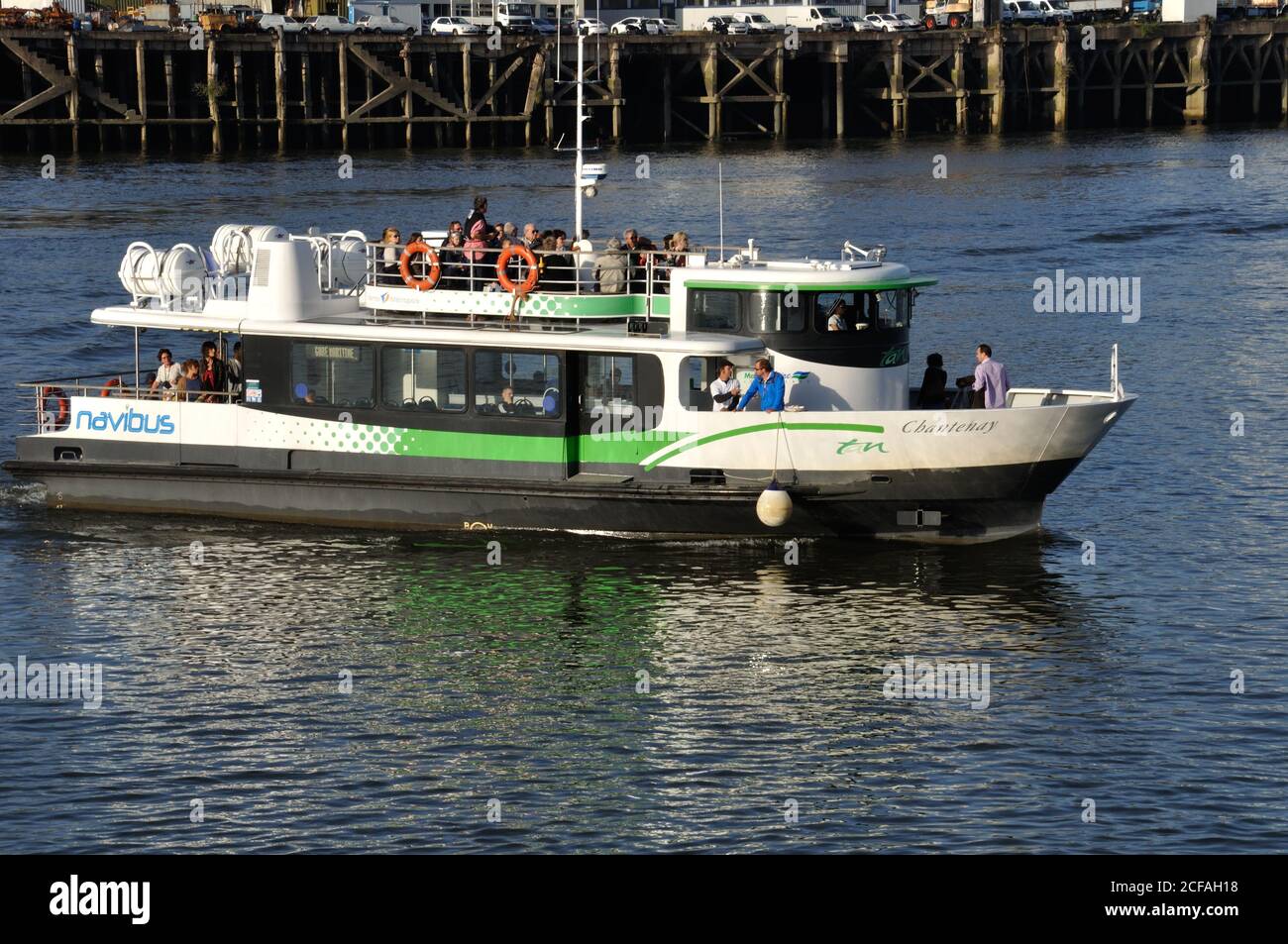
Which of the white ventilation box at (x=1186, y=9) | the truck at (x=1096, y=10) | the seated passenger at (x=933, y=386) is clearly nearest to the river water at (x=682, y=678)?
the seated passenger at (x=933, y=386)

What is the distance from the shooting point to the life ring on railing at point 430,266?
86.6 feet

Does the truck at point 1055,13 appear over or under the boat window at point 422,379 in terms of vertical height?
over

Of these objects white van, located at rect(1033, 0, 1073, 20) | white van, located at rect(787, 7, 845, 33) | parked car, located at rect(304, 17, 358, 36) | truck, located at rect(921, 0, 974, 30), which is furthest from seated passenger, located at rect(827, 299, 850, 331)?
white van, located at rect(787, 7, 845, 33)

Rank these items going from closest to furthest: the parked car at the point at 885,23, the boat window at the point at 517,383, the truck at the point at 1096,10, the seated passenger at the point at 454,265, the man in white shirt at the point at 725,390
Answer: the man in white shirt at the point at 725,390 → the boat window at the point at 517,383 → the seated passenger at the point at 454,265 → the parked car at the point at 885,23 → the truck at the point at 1096,10

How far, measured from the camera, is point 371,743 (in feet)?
63.2

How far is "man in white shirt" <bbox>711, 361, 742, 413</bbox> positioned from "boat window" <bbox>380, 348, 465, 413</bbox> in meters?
3.63

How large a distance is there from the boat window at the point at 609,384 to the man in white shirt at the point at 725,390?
115 cm

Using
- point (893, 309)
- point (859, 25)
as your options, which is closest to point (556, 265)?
point (893, 309)

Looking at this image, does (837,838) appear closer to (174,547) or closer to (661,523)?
(661,523)

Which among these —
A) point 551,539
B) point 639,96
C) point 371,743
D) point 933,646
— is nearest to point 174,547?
point 551,539

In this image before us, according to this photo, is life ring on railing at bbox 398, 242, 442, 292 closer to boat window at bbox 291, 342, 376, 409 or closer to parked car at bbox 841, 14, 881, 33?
boat window at bbox 291, 342, 376, 409

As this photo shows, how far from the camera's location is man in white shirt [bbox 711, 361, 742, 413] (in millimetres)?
25078

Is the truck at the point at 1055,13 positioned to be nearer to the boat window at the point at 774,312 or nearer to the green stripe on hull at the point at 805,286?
the green stripe on hull at the point at 805,286

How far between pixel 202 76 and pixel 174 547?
5449 centimetres
